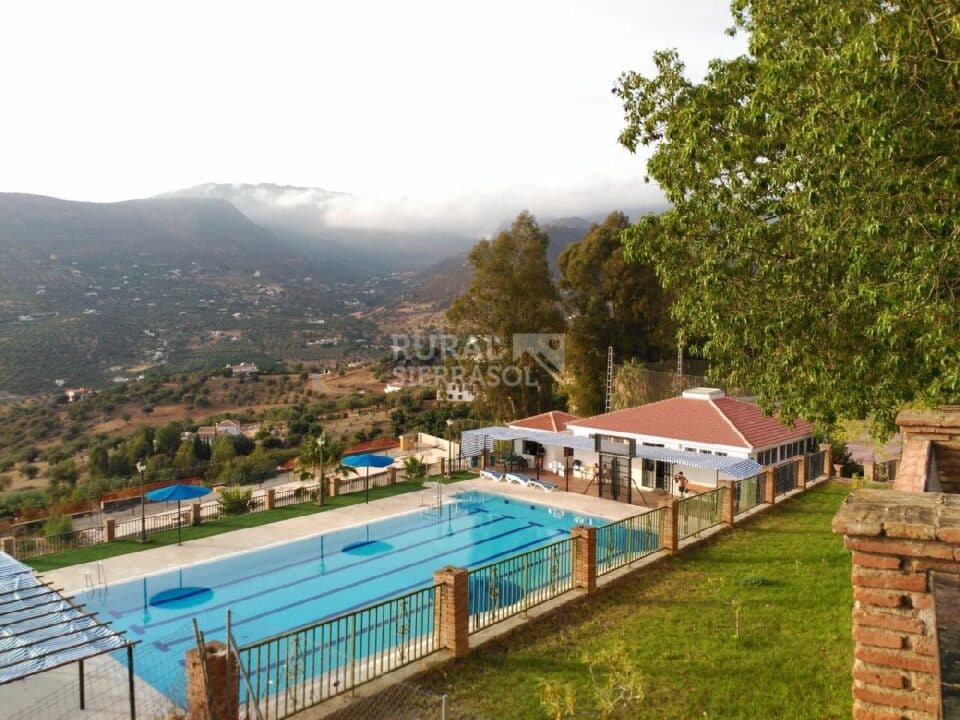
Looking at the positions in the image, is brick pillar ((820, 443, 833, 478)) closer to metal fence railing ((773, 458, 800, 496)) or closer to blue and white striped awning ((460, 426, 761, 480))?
metal fence railing ((773, 458, 800, 496))

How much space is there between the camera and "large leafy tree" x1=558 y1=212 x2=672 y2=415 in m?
31.5

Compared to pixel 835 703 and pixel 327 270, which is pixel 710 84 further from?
pixel 327 270

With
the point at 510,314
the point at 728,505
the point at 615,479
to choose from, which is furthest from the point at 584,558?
the point at 510,314

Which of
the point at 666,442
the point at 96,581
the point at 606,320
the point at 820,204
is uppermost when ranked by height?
→ the point at 820,204

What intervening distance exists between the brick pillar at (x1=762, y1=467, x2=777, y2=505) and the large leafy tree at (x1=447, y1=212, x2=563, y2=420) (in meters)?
16.9

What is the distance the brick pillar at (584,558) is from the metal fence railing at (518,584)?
79 mm

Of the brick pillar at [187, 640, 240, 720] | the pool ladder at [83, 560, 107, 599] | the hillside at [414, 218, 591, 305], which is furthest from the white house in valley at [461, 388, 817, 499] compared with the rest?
the hillside at [414, 218, 591, 305]

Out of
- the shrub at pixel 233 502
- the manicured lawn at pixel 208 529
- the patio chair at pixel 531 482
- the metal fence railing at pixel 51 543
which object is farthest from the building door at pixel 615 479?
the metal fence railing at pixel 51 543

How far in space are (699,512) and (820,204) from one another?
797cm

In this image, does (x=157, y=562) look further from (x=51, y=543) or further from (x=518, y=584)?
(x=518, y=584)

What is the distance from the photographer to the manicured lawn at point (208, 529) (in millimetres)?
14812

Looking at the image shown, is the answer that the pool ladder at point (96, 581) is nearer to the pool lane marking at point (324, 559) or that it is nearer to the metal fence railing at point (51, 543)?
the pool lane marking at point (324, 559)

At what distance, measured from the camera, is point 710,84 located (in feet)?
35.3

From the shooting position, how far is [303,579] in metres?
14.5
